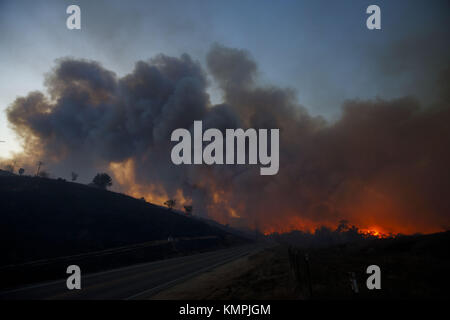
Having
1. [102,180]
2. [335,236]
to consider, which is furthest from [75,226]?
[335,236]

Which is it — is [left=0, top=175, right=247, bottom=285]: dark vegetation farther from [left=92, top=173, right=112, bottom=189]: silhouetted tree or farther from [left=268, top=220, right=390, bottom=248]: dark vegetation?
[left=268, top=220, right=390, bottom=248]: dark vegetation

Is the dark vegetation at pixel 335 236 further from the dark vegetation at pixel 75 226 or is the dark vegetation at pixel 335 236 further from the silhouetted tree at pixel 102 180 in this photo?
the silhouetted tree at pixel 102 180

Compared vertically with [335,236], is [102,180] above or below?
above

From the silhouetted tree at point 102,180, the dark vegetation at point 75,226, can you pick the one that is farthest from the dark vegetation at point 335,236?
the silhouetted tree at point 102,180

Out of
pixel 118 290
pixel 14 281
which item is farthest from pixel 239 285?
pixel 14 281

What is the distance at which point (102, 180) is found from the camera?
278ft

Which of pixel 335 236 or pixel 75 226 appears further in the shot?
pixel 335 236

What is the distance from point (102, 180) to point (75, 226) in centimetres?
5072

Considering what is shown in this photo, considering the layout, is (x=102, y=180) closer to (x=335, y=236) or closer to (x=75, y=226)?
(x=75, y=226)
